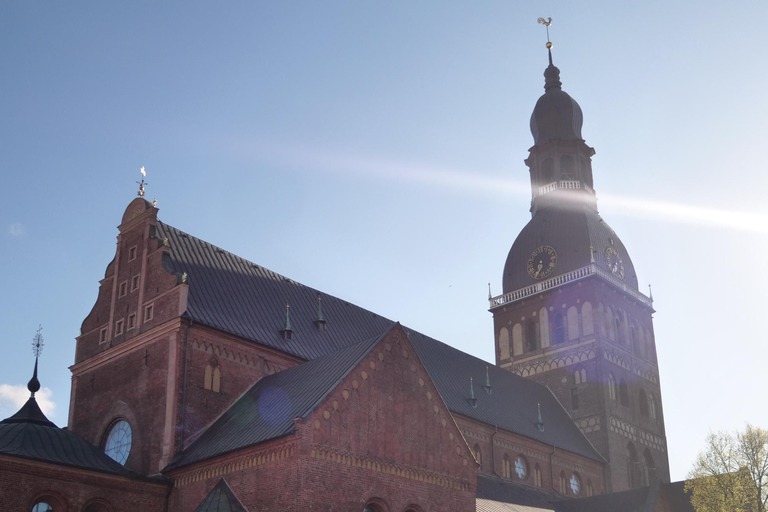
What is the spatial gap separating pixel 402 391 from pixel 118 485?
10.1 metres

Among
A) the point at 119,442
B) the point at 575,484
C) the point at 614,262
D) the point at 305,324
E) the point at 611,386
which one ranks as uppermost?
the point at 614,262

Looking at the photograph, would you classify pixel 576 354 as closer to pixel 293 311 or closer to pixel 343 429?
pixel 293 311

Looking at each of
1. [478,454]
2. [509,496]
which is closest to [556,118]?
[478,454]

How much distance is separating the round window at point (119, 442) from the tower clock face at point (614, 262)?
36650 millimetres

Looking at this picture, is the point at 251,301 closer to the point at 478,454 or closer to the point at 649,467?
the point at 478,454

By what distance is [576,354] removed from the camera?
57344 millimetres

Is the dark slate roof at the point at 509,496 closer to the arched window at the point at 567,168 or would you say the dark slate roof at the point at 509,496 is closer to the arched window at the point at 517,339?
the arched window at the point at 517,339

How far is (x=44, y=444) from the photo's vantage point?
93.8 ft

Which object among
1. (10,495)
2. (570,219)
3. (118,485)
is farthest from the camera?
(570,219)

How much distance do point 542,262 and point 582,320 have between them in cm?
538

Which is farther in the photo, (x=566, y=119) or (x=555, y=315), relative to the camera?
(x=566, y=119)

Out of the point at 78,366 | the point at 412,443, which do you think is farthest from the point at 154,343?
the point at 412,443

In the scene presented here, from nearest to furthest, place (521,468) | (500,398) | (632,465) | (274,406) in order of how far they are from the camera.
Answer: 1. (274,406)
2. (521,468)
3. (500,398)
4. (632,465)

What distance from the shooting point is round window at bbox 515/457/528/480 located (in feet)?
156
